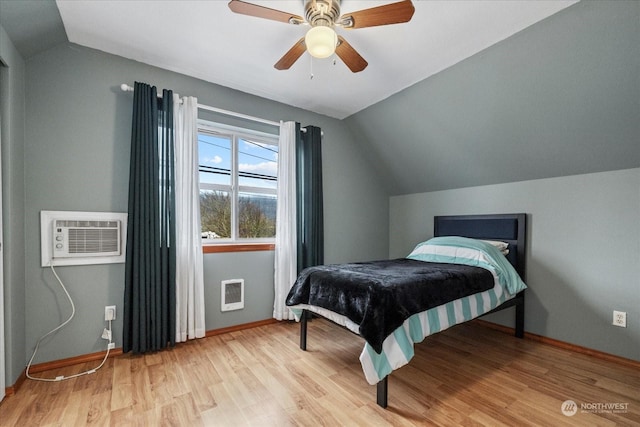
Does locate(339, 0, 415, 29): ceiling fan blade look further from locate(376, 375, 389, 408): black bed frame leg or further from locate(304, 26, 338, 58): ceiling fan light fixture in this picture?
locate(376, 375, 389, 408): black bed frame leg

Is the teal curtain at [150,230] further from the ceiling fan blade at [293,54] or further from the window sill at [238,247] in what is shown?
the ceiling fan blade at [293,54]

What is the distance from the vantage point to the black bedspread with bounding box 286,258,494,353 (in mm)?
1716

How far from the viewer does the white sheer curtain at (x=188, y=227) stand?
99.9 inches

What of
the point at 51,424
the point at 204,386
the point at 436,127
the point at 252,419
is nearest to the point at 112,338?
the point at 51,424

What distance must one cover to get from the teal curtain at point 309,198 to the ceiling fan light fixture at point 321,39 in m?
1.68

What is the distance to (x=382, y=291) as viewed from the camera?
1.77 metres

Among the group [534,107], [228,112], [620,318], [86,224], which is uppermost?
[228,112]

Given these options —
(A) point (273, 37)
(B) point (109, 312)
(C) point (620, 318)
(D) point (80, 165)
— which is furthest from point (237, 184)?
(C) point (620, 318)

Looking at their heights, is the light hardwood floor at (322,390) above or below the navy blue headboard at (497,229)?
below

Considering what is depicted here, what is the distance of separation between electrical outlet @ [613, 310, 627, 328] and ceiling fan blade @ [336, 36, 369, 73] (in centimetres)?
289

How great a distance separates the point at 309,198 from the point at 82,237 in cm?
208

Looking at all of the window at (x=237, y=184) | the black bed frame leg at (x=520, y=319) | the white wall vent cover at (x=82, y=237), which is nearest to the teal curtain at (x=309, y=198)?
the window at (x=237, y=184)

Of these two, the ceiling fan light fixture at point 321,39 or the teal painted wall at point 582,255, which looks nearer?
the ceiling fan light fixture at point 321,39

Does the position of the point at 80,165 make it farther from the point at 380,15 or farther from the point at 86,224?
the point at 380,15
